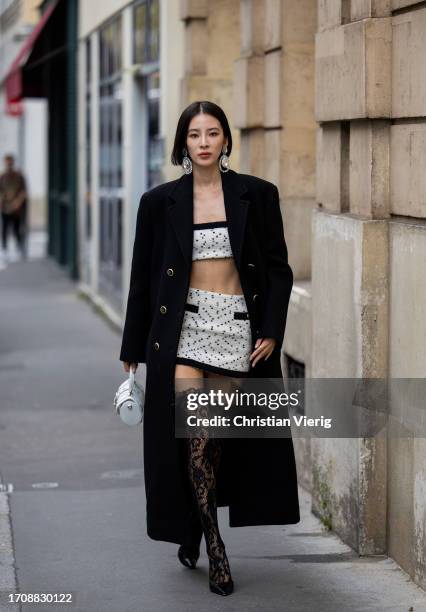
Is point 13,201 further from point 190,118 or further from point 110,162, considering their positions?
point 190,118

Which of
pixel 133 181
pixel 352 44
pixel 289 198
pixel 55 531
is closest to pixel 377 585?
pixel 55 531

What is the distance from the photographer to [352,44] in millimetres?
6445

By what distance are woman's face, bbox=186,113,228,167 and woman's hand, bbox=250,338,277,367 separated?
719 millimetres

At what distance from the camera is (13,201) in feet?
86.4

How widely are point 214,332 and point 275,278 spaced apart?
33 cm

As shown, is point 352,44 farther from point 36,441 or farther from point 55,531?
point 36,441

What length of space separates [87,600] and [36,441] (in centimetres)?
366

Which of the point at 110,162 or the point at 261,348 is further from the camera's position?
the point at 110,162

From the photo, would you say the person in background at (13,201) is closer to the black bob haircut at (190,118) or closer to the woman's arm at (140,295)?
the woman's arm at (140,295)

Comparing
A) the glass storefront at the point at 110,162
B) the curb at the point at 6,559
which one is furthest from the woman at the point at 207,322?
the glass storefront at the point at 110,162

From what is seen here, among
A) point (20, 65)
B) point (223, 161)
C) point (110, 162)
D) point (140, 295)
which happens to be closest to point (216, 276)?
point (140, 295)

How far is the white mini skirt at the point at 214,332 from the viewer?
588 cm

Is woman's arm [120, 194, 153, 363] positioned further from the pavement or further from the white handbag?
the pavement

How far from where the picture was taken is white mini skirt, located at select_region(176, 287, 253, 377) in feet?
19.3
